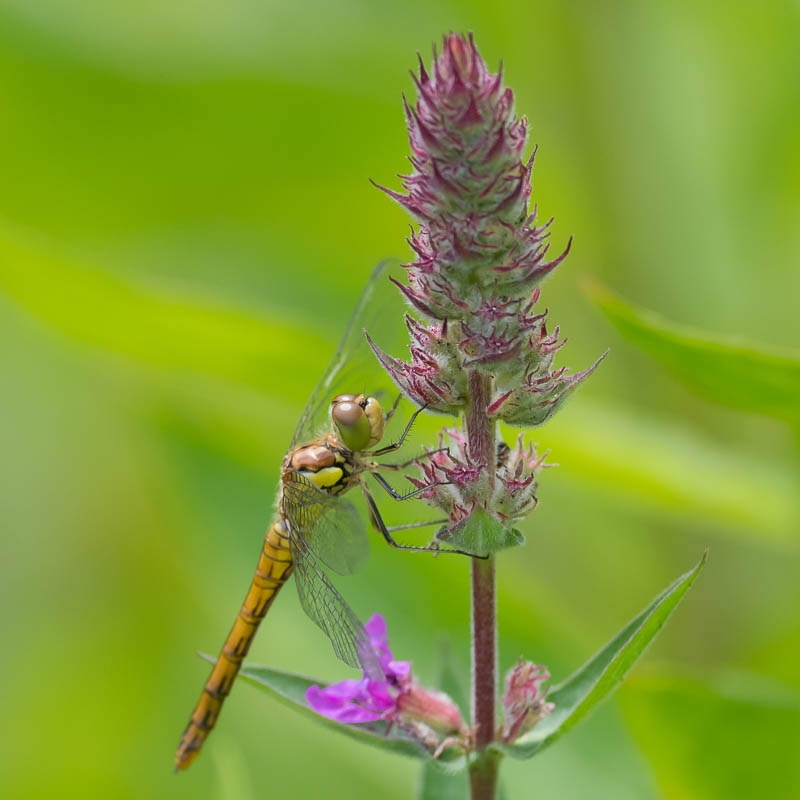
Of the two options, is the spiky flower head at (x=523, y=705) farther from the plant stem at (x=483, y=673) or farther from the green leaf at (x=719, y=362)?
the green leaf at (x=719, y=362)

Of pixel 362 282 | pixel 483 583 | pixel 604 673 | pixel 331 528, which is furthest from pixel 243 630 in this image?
pixel 362 282

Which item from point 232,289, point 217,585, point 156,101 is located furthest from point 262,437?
point 156,101

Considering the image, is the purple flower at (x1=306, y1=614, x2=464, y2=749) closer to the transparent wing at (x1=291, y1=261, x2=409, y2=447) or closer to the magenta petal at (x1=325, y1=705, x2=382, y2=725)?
the magenta petal at (x1=325, y1=705, x2=382, y2=725)

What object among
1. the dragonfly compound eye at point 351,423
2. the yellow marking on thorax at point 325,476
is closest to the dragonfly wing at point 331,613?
the yellow marking on thorax at point 325,476

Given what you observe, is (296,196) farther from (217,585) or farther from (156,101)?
(217,585)

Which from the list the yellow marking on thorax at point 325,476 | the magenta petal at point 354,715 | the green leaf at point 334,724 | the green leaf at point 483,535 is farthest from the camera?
the yellow marking on thorax at point 325,476

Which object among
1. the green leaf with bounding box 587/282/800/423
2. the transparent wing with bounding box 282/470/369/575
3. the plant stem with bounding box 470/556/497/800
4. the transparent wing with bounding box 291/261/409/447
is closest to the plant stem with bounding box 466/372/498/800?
the plant stem with bounding box 470/556/497/800
